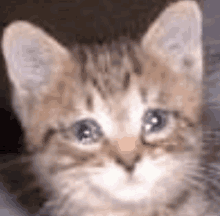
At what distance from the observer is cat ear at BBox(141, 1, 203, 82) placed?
0.61 meters

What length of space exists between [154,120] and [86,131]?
0.55 feet

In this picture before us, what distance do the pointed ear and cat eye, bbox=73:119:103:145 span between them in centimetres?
15

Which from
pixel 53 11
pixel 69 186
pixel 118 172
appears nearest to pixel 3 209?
pixel 69 186

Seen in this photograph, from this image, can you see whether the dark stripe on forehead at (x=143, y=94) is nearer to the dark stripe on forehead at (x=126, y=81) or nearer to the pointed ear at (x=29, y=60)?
the dark stripe on forehead at (x=126, y=81)

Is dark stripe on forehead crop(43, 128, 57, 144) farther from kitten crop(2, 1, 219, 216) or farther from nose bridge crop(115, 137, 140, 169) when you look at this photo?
nose bridge crop(115, 137, 140, 169)

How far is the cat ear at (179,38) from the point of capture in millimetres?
614

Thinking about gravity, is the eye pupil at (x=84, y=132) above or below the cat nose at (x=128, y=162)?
above

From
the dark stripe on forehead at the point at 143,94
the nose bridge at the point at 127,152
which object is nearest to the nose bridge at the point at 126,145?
the nose bridge at the point at 127,152

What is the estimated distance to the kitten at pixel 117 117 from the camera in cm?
60

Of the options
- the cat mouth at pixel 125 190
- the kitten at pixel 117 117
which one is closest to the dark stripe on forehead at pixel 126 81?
the kitten at pixel 117 117

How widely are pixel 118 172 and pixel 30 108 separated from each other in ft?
0.94

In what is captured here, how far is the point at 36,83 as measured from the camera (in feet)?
2.27

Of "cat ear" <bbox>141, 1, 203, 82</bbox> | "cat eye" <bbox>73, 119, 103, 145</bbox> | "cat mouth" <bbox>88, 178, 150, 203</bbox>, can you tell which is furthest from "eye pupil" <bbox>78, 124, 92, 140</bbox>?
"cat ear" <bbox>141, 1, 203, 82</bbox>

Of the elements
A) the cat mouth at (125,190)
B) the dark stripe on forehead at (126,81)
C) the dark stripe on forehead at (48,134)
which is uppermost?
the dark stripe on forehead at (126,81)
